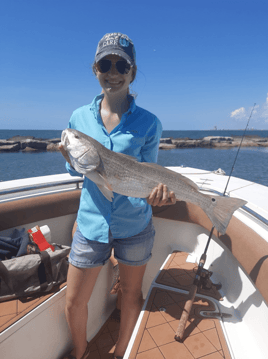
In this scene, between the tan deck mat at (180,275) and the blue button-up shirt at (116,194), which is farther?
the tan deck mat at (180,275)

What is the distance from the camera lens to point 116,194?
90.1 inches

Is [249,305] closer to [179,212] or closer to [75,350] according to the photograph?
[179,212]

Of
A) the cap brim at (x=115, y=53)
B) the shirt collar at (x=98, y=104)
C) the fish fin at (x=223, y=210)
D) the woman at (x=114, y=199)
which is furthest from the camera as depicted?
the fish fin at (x=223, y=210)

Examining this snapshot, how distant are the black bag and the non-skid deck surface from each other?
0.24 feet

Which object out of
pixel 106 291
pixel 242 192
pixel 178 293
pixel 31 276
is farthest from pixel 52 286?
pixel 242 192

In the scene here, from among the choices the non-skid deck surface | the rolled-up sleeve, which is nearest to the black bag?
the non-skid deck surface

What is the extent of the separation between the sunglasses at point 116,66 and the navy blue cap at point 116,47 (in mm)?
44

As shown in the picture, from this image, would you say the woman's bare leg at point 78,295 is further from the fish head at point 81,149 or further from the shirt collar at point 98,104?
the shirt collar at point 98,104

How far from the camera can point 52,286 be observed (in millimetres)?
2867

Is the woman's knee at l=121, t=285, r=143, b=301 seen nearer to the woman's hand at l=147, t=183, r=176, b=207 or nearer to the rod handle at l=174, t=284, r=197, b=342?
the rod handle at l=174, t=284, r=197, b=342

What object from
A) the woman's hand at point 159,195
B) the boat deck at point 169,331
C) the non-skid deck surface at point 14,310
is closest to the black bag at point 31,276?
the non-skid deck surface at point 14,310

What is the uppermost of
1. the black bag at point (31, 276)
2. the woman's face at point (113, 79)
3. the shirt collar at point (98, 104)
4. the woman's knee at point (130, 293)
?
the woman's face at point (113, 79)

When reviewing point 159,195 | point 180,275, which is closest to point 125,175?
point 159,195

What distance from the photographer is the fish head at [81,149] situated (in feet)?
A: 6.60
